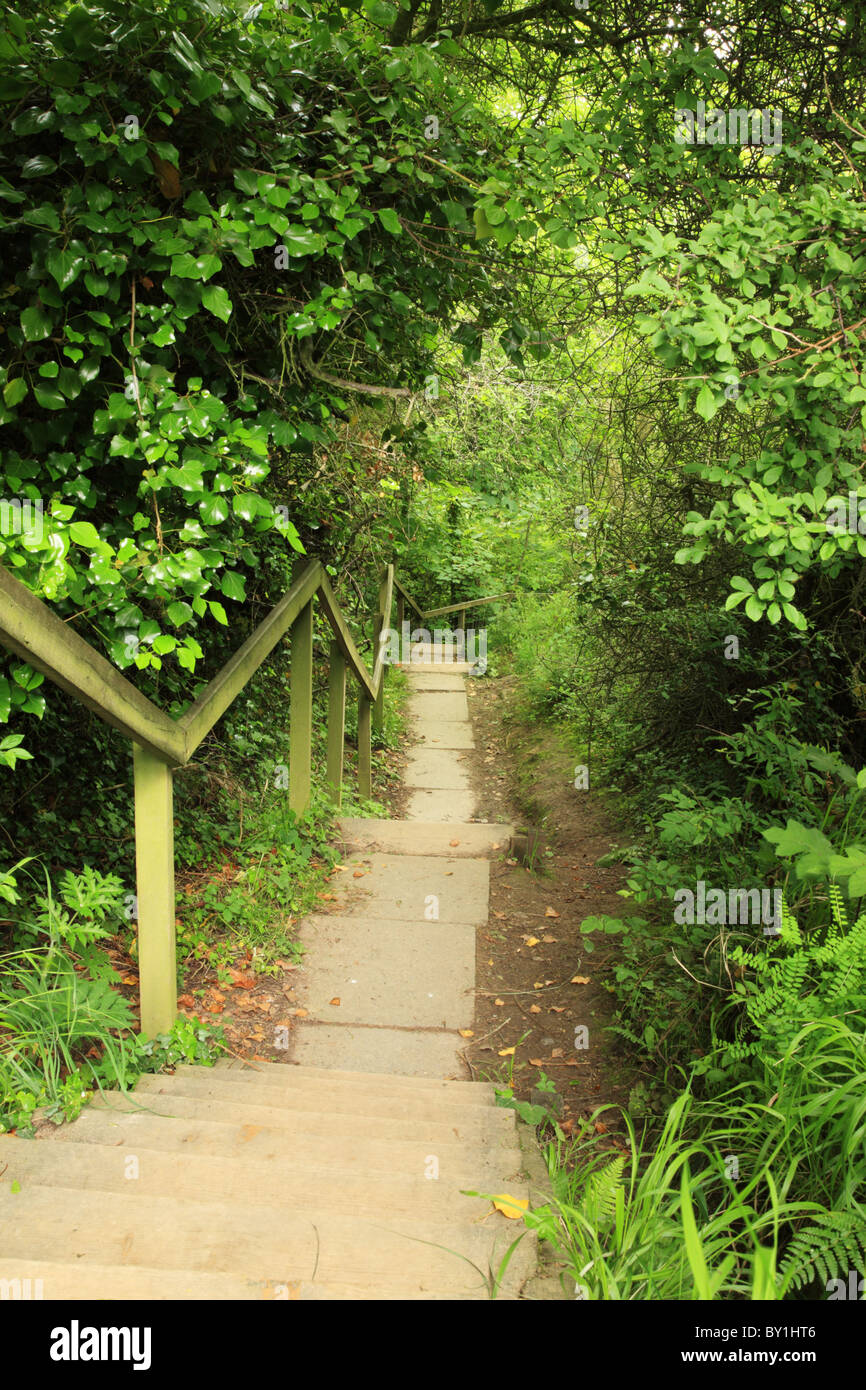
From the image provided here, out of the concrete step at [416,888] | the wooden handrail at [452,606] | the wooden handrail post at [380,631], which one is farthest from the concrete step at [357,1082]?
the wooden handrail at [452,606]

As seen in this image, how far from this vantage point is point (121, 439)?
2158 mm

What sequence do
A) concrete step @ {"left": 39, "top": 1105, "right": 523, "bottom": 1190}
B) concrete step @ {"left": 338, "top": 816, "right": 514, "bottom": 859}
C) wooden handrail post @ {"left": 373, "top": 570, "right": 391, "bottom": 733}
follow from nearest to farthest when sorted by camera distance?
concrete step @ {"left": 39, "top": 1105, "right": 523, "bottom": 1190} → concrete step @ {"left": 338, "top": 816, "right": 514, "bottom": 859} → wooden handrail post @ {"left": 373, "top": 570, "right": 391, "bottom": 733}

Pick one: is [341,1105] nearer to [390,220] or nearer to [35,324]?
[35,324]

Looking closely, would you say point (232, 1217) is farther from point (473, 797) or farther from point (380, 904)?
point (473, 797)

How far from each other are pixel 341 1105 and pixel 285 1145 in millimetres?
316

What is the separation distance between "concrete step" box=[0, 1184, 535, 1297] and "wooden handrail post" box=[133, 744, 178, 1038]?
2.36ft

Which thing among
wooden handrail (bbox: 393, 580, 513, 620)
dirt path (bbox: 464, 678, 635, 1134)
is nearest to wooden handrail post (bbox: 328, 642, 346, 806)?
dirt path (bbox: 464, 678, 635, 1134)

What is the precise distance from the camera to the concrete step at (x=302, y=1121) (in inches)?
79.3

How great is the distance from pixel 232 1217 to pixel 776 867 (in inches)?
75.0

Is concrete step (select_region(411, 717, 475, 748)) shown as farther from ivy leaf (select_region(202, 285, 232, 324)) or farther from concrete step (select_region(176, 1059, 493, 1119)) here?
ivy leaf (select_region(202, 285, 232, 324))

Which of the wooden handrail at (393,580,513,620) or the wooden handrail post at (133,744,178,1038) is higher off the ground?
the wooden handrail at (393,580,513,620)

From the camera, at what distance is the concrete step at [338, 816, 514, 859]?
4348 millimetres

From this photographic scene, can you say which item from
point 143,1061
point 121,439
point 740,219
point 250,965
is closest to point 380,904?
point 250,965

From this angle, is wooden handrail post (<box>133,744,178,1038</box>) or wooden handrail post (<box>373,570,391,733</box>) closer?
wooden handrail post (<box>133,744,178,1038</box>)
